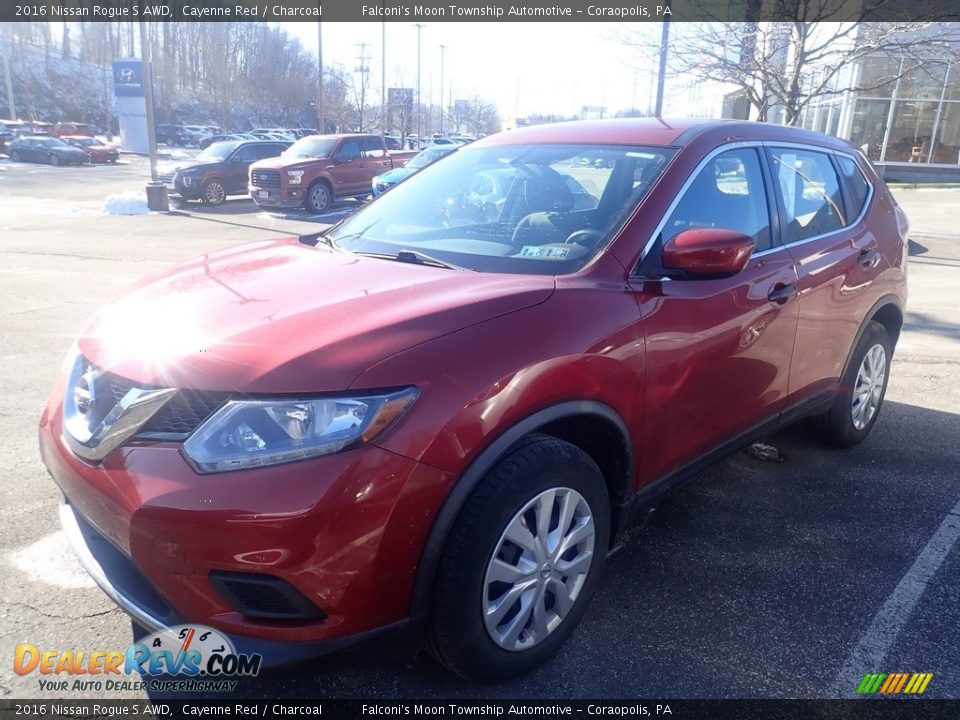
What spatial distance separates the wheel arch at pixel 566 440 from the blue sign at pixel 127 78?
→ 35.9 metres

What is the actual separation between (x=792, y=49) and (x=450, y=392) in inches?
591

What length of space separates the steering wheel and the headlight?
3.93ft

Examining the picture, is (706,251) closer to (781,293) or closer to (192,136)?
(781,293)

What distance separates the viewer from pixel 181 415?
6.63ft

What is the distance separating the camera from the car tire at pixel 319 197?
1830cm

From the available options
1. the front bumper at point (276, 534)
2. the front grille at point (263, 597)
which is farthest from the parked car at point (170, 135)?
the front grille at point (263, 597)

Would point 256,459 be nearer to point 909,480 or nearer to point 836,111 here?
point 909,480

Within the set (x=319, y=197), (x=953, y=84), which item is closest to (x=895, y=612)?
(x=319, y=197)

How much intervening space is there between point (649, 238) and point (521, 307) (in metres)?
0.75

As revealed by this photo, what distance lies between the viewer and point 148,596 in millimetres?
2080

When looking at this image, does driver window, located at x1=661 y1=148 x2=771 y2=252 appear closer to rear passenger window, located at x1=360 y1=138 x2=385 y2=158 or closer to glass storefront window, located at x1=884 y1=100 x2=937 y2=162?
rear passenger window, located at x1=360 y1=138 x2=385 y2=158

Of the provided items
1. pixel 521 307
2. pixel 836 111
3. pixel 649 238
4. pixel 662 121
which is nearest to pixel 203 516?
pixel 521 307

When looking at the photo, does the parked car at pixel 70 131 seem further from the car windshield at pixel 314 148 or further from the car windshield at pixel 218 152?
the car windshield at pixel 314 148

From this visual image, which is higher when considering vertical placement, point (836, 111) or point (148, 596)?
point (836, 111)
